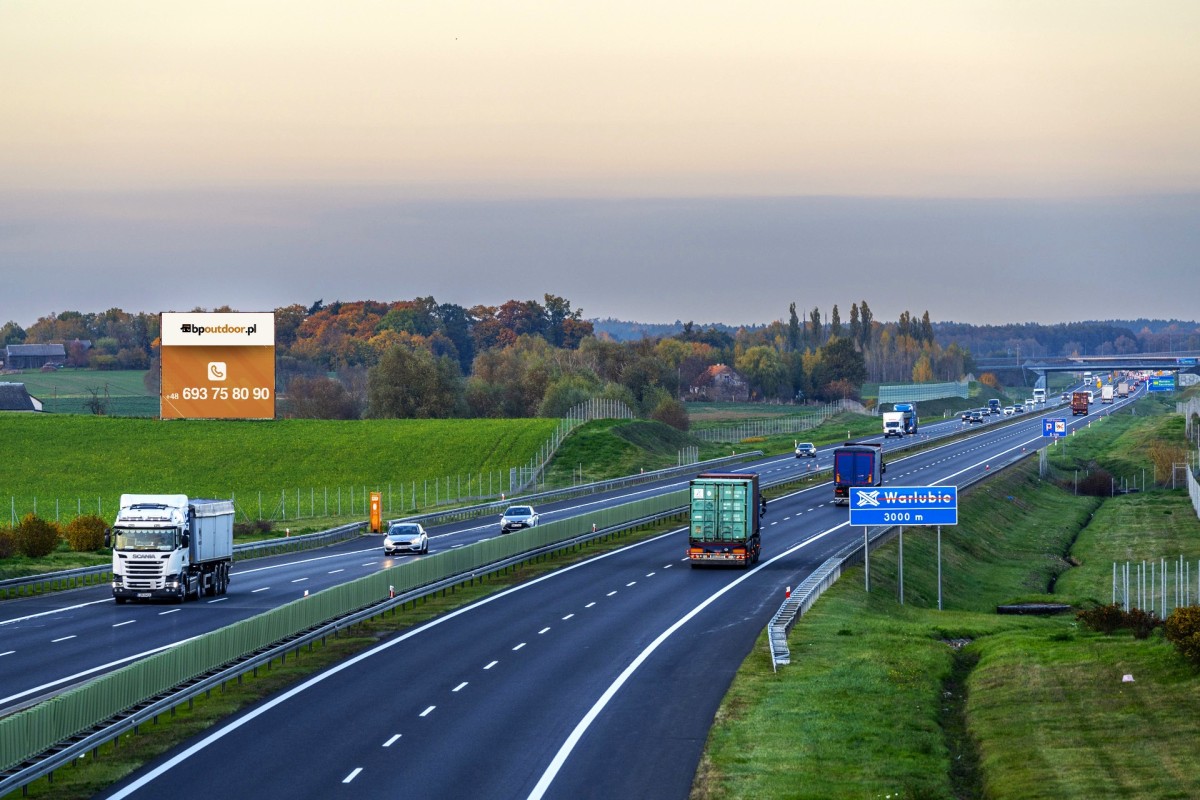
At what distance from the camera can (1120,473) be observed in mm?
129125

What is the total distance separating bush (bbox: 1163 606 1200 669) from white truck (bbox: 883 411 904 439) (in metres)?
120

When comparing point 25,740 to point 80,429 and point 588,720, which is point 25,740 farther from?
point 80,429

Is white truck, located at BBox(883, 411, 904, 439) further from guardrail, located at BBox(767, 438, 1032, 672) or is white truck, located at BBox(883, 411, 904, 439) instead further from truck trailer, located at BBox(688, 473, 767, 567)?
truck trailer, located at BBox(688, 473, 767, 567)

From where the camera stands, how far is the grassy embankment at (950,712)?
81.6 feet

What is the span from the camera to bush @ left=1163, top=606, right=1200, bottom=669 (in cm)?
3194

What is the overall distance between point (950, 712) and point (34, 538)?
4174 cm

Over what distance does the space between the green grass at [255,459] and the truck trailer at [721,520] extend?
3816 cm

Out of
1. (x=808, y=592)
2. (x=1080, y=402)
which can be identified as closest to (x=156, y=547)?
(x=808, y=592)

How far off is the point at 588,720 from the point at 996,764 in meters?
7.84

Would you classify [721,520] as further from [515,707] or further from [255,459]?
[255,459]

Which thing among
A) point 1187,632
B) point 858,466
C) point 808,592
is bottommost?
point 808,592

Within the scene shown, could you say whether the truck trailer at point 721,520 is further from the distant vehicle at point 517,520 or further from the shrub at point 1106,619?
the shrub at point 1106,619

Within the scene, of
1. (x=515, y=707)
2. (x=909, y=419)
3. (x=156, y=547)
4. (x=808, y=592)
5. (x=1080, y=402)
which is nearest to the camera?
(x=515, y=707)

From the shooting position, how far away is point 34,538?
6081 cm
